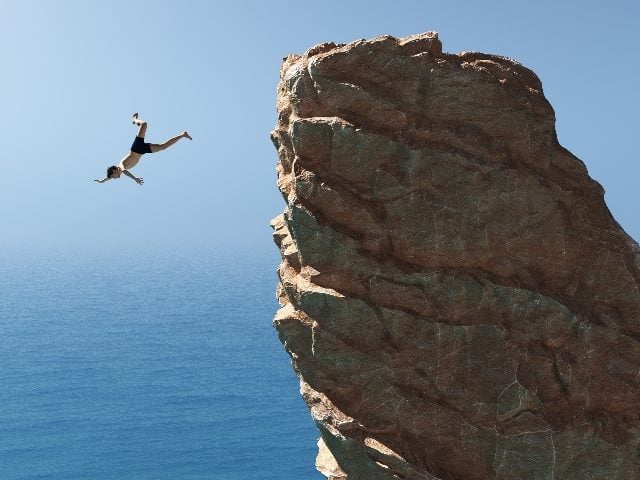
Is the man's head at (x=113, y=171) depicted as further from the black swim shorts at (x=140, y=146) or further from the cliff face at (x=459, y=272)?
the cliff face at (x=459, y=272)

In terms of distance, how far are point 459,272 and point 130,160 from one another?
36.3 feet

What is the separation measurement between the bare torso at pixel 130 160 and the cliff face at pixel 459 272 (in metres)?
5.93

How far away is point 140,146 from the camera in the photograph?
22578mm

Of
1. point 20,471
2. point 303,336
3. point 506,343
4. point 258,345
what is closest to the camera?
point 506,343

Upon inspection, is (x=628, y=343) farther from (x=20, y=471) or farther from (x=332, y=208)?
(x=20, y=471)

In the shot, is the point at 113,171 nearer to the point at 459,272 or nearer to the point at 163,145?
the point at 163,145

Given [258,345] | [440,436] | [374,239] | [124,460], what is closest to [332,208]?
[374,239]

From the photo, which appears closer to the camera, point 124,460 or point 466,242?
point 466,242

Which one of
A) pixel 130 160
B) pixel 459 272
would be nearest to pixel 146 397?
pixel 130 160

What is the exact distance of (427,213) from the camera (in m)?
19.2

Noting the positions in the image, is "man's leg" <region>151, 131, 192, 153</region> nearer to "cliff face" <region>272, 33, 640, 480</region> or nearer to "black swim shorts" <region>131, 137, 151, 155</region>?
"black swim shorts" <region>131, 137, 151, 155</region>

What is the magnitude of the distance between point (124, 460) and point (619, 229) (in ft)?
209

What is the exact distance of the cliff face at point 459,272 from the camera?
1920 centimetres

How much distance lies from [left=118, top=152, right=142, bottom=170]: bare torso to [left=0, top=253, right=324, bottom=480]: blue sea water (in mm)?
51876
